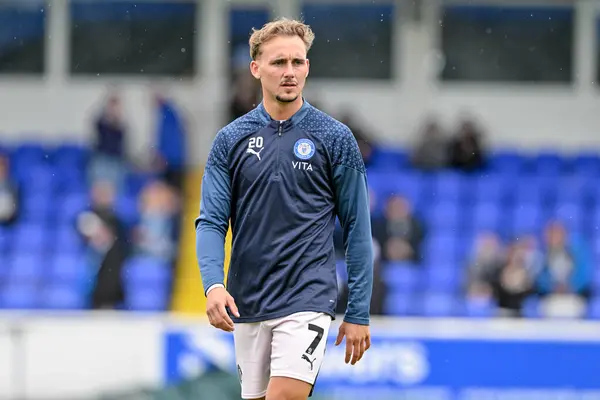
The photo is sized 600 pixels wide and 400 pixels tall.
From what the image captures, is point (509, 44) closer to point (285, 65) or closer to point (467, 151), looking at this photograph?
point (467, 151)

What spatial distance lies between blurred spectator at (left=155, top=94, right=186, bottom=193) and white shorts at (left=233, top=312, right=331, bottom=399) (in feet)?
33.7

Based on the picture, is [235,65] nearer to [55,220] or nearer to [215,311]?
[55,220]

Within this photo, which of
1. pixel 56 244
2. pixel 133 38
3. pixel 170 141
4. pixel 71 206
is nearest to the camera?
pixel 56 244

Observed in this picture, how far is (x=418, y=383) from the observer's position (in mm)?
10633

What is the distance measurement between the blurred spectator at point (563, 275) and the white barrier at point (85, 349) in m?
1.50

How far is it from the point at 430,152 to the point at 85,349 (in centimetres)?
501

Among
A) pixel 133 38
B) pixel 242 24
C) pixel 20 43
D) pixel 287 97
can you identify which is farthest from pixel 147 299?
pixel 287 97

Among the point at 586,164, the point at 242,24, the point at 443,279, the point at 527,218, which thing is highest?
the point at 242,24

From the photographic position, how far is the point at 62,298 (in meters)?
13.0

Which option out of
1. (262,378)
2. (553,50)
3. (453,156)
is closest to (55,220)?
(453,156)

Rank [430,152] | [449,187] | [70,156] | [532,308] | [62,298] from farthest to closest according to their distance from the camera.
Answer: [70,156]
[430,152]
[449,187]
[62,298]
[532,308]

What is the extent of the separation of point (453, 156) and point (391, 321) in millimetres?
4216

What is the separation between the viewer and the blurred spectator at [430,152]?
47.3 feet

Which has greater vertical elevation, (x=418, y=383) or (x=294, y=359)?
(x=294, y=359)
